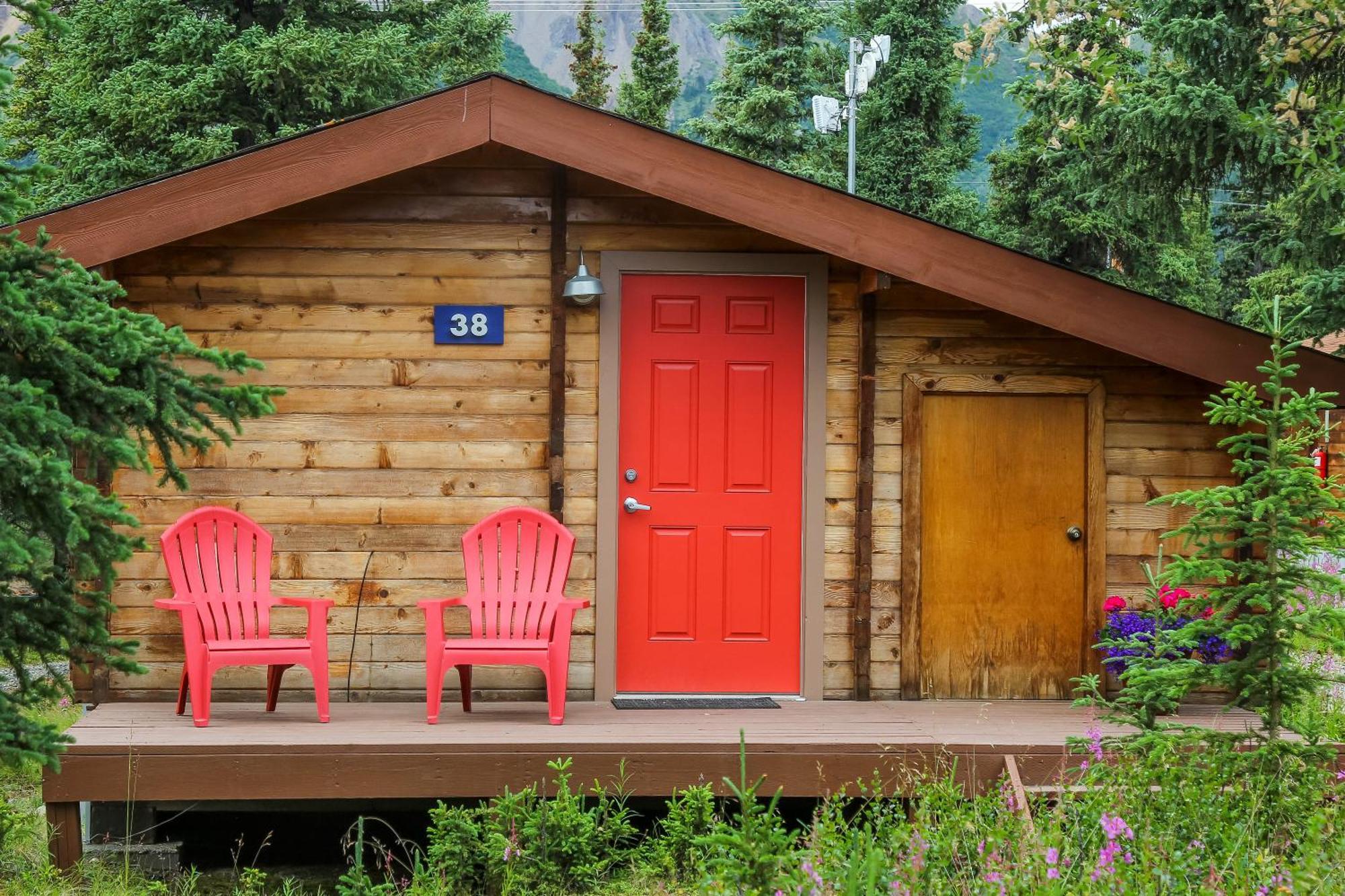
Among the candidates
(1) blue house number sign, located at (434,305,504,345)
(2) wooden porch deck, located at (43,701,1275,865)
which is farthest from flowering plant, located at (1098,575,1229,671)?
(1) blue house number sign, located at (434,305,504,345)

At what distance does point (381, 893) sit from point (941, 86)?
73.0ft

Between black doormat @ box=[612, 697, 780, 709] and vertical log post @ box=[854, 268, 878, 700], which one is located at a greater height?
vertical log post @ box=[854, 268, 878, 700]

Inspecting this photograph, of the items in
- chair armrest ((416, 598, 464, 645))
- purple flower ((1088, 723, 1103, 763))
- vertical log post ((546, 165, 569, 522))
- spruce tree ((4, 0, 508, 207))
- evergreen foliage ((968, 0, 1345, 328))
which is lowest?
purple flower ((1088, 723, 1103, 763))

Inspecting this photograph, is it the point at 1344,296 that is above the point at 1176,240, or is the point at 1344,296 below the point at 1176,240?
below

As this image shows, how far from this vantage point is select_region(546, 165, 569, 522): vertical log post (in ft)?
20.6

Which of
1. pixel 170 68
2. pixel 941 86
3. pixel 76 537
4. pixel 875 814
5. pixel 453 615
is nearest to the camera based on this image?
pixel 76 537

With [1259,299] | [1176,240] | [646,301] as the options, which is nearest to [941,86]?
[1176,240]

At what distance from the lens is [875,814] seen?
416cm

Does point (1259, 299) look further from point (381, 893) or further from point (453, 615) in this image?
point (453, 615)

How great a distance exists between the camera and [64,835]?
5.04m


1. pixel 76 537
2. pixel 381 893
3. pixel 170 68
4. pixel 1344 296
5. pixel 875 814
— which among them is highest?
pixel 170 68

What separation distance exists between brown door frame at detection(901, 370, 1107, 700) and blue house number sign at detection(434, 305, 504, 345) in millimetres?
1922

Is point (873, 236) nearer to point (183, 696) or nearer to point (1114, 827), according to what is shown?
point (1114, 827)

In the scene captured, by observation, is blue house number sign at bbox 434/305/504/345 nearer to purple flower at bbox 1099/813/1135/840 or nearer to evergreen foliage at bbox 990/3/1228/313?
evergreen foliage at bbox 990/3/1228/313
